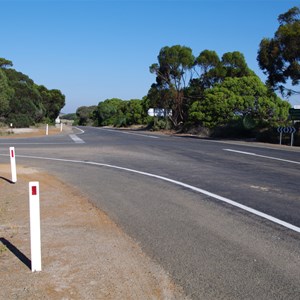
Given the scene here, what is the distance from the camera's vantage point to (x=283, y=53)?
29.5m

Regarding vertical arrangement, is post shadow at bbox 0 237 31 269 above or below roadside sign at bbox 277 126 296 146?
below

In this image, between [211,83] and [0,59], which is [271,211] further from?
[0,59]

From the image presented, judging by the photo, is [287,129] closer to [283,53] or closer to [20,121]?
[283,53]

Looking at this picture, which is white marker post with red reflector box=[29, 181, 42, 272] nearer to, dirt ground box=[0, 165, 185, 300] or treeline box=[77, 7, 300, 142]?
dirt ground box=[0, 165, 185, 300]

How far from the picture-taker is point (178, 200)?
8719 mm

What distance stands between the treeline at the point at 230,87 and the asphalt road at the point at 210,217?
16843 mm

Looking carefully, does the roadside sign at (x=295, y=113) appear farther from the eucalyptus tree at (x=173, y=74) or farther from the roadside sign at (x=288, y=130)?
the eucalyptus tree at (x=173, y=74)

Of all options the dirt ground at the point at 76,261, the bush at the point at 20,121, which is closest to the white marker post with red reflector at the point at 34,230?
the dirt ground at the point at 76,261

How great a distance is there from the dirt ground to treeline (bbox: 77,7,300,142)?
25036 mm

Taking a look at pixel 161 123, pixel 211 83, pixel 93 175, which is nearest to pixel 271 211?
pixel 93 175

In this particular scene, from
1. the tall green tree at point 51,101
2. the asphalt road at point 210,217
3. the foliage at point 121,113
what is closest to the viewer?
the asphalt road at point 210,217

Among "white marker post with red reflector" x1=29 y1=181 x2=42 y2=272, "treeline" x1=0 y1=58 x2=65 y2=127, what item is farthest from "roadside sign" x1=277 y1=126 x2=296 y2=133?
"treeline" x1=0 y1=58 x2=65 y2=127

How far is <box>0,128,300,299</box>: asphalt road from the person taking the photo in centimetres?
465

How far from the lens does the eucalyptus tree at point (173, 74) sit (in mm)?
54219
